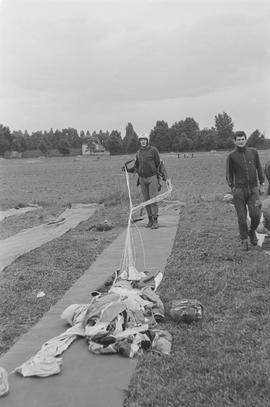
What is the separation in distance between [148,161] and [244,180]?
3169mm

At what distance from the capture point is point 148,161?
10.7 meters

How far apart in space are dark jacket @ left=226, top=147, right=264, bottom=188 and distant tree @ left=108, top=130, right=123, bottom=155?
3454 inches

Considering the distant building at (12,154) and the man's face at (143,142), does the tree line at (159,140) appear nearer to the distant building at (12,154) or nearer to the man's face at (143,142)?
the distant building at (12,154)

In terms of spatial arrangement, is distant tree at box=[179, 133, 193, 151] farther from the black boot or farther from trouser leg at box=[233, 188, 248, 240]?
trouser leg at box=[233, 188, 248, 240]

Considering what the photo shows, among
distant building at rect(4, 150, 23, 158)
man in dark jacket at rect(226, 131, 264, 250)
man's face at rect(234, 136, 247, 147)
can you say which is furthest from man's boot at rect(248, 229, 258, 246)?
distant building at rect(4, 150, 23, 158)

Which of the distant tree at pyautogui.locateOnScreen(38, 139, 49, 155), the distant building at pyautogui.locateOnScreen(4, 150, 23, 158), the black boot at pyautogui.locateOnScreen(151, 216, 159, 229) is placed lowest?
the distant building at pyautogui.locateOnScreen(4, 150, 23, 158)

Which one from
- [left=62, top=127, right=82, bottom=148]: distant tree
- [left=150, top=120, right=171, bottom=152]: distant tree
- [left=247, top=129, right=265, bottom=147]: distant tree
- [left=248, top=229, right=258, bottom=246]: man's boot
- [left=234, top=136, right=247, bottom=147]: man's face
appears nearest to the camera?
[left=234, top=136, right=247, bottom=147]: man's face

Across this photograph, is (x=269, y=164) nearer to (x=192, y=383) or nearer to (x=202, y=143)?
(x=192, y=383)

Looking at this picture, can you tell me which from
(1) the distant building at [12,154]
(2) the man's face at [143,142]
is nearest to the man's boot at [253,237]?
(2) the man's face at [143,142]

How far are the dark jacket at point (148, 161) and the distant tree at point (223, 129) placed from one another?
271 ft

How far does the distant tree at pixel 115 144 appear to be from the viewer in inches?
3765

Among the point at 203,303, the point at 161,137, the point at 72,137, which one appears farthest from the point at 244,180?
the point at 72,137

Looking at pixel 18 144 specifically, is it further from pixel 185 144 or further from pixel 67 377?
pixel 67 377

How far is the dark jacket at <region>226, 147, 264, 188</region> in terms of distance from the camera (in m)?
7.96
